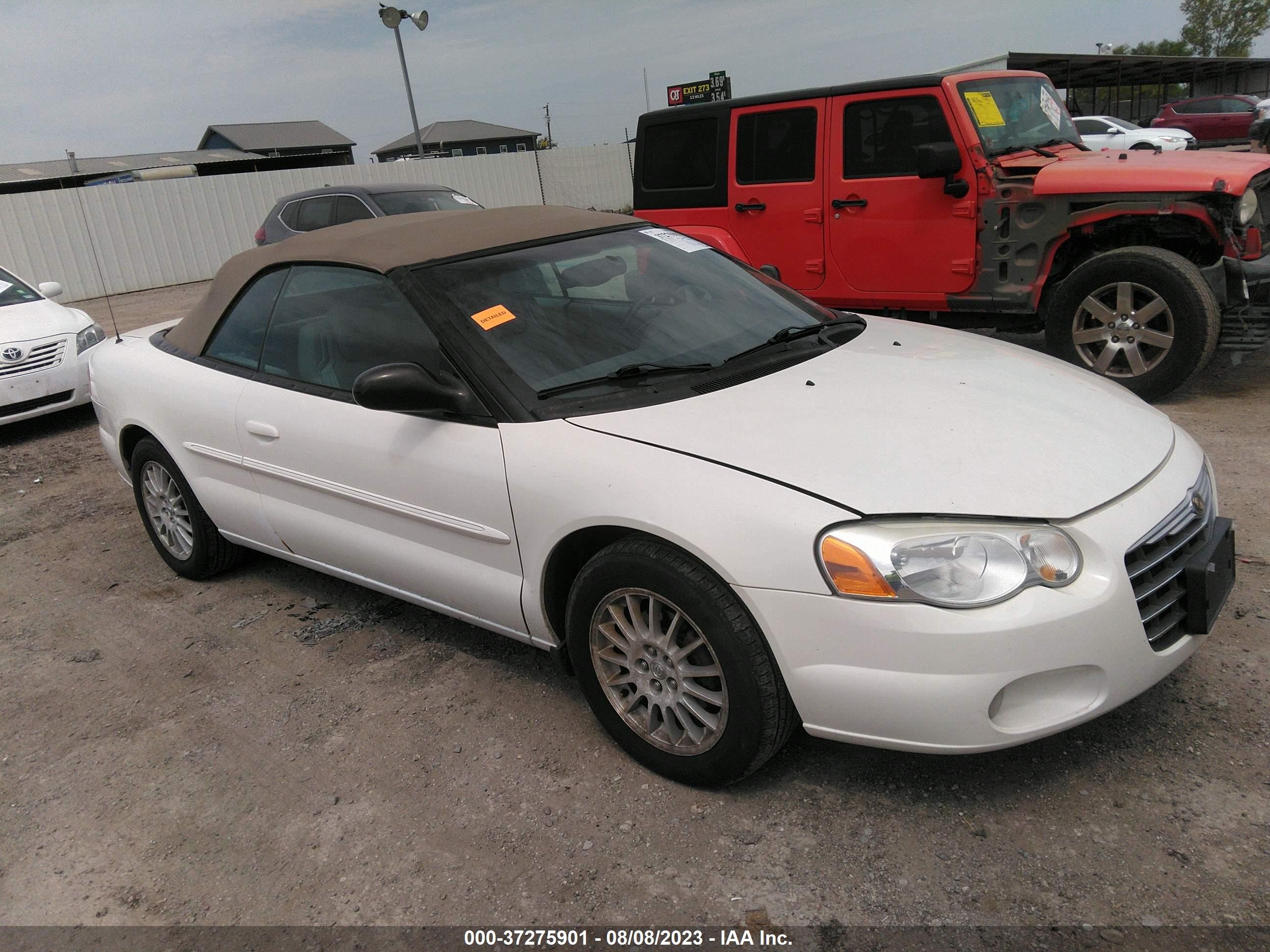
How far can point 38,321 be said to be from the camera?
7926mm

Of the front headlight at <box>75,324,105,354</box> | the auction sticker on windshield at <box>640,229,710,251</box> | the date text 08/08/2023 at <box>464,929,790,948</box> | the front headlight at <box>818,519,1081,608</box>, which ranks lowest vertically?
the date text 08/08/2023 at <box>464,929,790,948</box>

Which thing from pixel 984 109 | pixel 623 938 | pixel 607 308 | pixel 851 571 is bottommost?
pixel 623 938

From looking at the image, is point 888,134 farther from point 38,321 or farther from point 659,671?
point 38,321

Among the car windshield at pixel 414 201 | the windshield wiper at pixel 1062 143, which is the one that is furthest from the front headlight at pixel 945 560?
the car windshield at pixel 414 201

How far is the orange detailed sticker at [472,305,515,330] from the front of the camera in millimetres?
3014

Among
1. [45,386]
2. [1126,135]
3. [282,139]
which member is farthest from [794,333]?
[282,139]

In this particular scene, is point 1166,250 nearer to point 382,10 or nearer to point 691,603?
point 691,603

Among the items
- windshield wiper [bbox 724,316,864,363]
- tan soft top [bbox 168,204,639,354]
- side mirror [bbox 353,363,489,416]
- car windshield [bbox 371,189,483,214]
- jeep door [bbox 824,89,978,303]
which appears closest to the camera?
side mirror [bbox 353,363,489,416]

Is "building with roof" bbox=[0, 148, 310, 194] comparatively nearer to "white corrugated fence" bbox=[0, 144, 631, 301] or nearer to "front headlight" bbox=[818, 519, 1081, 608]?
"white corrugated fence" bbox=[0, 144, 631, 301]

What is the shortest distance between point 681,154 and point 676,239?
151 inches

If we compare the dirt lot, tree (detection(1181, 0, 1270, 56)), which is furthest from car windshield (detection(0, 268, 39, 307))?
tree (detection(1181, 0, 1270, 56))

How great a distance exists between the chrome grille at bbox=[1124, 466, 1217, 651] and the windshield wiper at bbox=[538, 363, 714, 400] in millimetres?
1326

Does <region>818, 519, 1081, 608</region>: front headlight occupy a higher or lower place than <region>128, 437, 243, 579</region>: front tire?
higher

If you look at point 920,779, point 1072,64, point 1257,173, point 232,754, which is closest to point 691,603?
point 920,779
